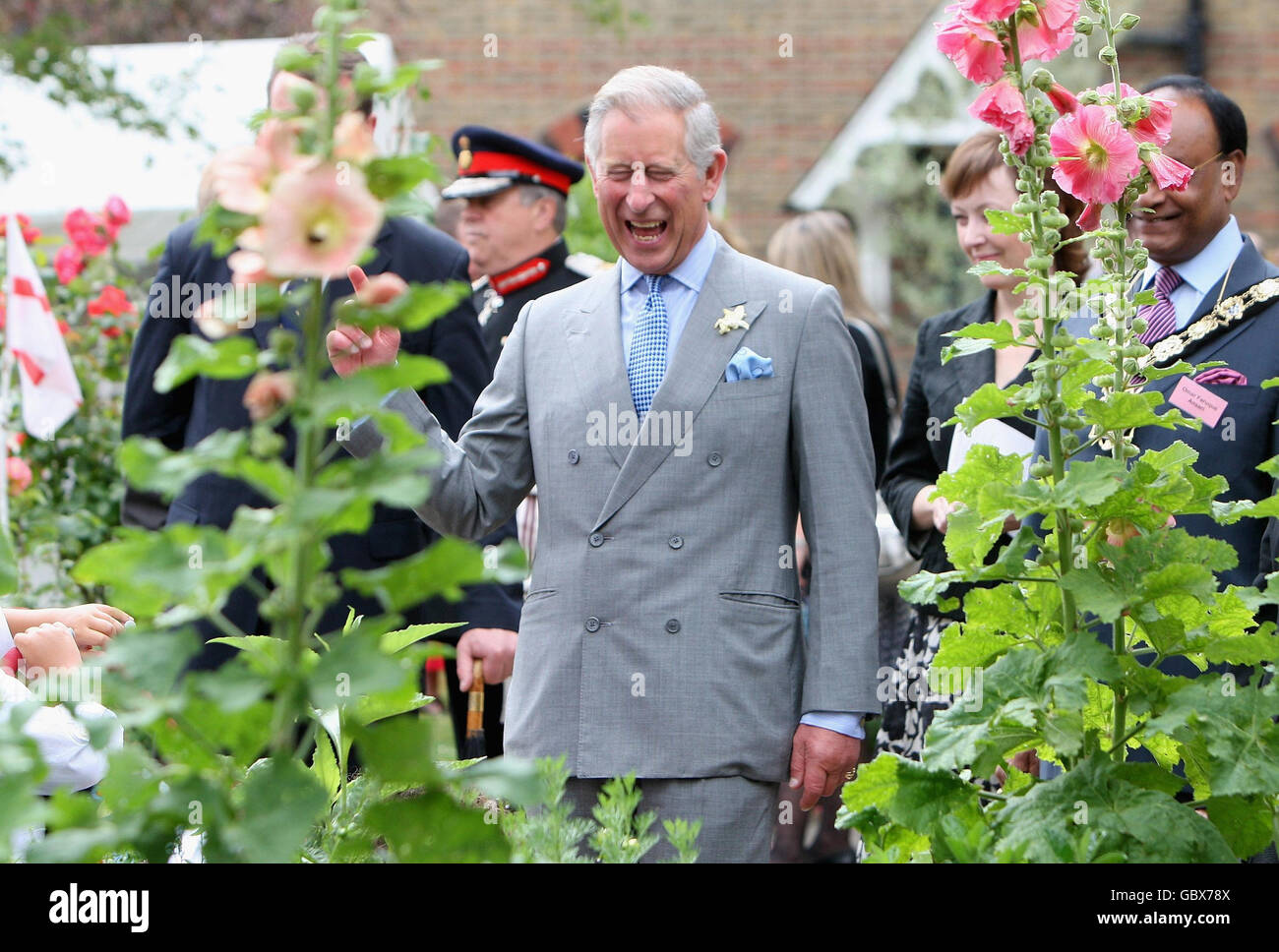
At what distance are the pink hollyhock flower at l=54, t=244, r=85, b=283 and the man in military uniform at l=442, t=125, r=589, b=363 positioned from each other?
5.89 feet

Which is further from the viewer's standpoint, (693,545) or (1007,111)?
(693,545)

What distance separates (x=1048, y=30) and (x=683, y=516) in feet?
3.80

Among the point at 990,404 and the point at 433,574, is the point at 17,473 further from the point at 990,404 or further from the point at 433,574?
the point at 433,574

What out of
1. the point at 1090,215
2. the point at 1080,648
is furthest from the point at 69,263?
the point at 1080,648

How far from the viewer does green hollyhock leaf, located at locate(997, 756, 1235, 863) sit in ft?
5.11

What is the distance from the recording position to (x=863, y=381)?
4.52 m

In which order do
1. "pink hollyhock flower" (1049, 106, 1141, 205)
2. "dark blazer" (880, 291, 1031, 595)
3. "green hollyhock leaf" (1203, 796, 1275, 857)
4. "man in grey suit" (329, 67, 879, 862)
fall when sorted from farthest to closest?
"dark blazer" (880, 291, 1031, 595)
"man in grey suit" (329, 67, 879, 862)
"pink hollyhock flower" (1049, 106, 1141, 205)
"green hollyhock leaf" (1203, 796, 1275, 857)

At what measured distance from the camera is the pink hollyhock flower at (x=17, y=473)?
5.47 meters

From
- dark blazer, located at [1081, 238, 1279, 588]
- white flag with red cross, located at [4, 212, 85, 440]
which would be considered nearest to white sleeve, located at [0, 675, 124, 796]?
dark blazer, located at [1081, 238, 1279, 588]

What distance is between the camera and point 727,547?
8.95 ft

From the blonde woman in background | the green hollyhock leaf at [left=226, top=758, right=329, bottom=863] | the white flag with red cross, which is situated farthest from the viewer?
the white flag with red cross

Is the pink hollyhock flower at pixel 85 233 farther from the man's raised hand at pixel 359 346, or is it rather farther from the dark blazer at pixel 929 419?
the man's raised hand at pixel 359 346

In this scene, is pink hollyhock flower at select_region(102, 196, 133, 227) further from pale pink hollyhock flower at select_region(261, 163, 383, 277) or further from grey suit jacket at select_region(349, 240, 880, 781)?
pale pink hollyhock flower at select_region(261, 163, 383, 277)
